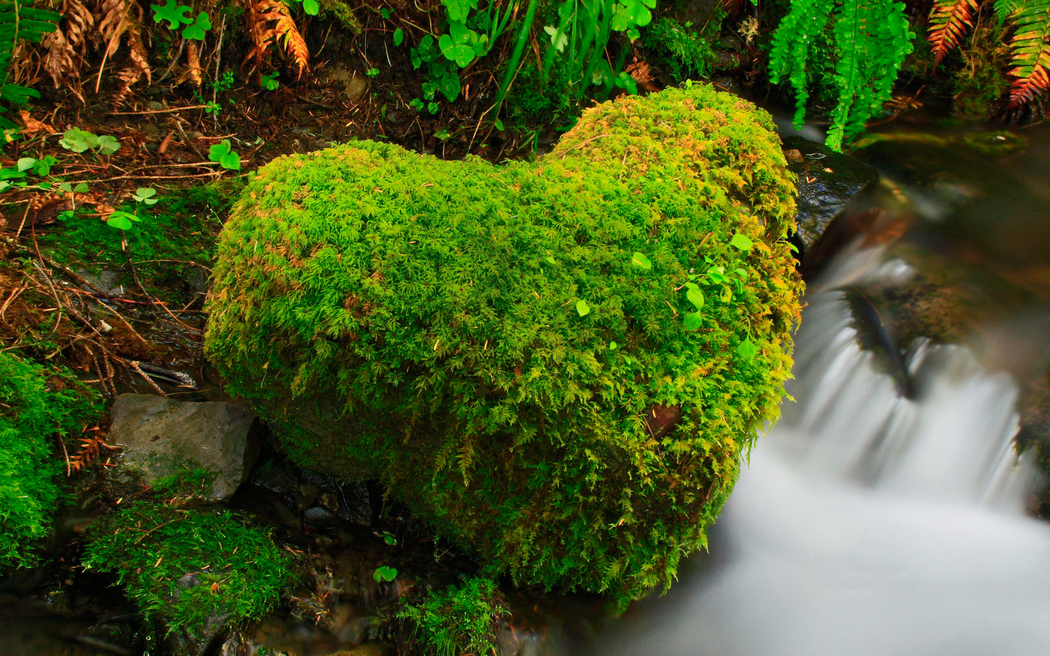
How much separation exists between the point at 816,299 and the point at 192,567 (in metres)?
3.58

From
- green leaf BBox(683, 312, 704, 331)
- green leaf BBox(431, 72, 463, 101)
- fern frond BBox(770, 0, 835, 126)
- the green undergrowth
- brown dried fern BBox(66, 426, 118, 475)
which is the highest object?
fern frond BBox(770, 0, 835, 126)

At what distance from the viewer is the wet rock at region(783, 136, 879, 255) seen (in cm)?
378

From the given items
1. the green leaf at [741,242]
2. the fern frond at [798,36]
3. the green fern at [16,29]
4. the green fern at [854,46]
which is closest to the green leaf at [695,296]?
the green leaf at [741,242]

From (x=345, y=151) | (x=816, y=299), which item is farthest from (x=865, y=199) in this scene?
(x=345, y=151)

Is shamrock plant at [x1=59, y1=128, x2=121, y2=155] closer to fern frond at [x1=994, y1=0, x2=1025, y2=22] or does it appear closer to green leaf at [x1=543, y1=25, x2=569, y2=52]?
green leaf at [x1=543, y1=25, x2=569, y2=52]

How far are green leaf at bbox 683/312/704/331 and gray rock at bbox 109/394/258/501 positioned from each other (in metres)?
1.76

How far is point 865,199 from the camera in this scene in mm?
4082

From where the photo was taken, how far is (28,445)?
198 cm

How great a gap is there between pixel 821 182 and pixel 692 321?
2.73 meters

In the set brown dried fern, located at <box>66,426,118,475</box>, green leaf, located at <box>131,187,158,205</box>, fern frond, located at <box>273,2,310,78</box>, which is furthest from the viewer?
fern frond, located at <box>273,2,310,78</box>

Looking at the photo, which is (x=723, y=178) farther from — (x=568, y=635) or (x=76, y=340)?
(x=76, y=340)

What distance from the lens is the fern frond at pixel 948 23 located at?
457cm

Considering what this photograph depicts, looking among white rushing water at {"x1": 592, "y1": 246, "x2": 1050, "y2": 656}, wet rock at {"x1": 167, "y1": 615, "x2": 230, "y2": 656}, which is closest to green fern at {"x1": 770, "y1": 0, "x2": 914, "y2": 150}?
white rushing water at {"x1": 592, "y1": 246, "x2": 1050, "y2": 656}

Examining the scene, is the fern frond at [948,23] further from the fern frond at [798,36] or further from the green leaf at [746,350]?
the green leaf at [746,350]
